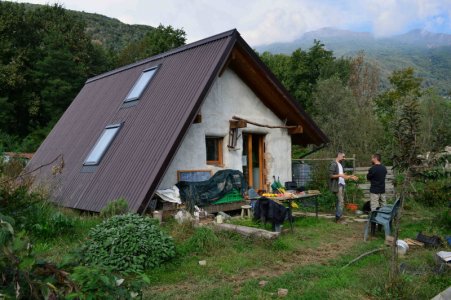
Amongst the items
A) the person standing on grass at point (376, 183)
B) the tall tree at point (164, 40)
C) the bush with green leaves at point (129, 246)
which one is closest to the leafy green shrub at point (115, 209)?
the bush with green leaves at point (129, 246)

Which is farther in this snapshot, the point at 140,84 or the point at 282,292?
the point at 140,84

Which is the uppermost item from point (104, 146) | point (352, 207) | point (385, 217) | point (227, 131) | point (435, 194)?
point (227, 131)

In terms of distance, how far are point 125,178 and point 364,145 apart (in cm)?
2142

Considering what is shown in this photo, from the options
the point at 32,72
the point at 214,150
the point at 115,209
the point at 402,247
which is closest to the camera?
the point at 402,247

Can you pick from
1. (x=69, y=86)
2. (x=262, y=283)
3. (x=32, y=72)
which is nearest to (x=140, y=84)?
(x=262, y=283)

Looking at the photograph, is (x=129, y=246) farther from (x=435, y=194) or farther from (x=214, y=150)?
(x=435, y=194)

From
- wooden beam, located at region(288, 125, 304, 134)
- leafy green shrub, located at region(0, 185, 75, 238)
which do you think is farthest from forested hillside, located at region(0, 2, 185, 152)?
leafy green shrub, located at region(0, 185, 75, 238)

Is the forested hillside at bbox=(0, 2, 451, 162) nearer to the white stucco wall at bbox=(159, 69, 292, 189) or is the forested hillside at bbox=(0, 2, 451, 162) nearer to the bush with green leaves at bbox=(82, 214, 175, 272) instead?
the white stucco wall at bbox=(159, 69, 292, 189)

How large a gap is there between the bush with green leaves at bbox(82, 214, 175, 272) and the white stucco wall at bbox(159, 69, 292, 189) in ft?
11.2

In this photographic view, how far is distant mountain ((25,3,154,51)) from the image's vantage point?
67500 mm

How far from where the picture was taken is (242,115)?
11891 mm

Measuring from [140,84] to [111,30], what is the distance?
67.8 metres

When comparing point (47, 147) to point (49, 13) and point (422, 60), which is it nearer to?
point (49, 13)

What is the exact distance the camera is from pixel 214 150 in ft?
37.1
